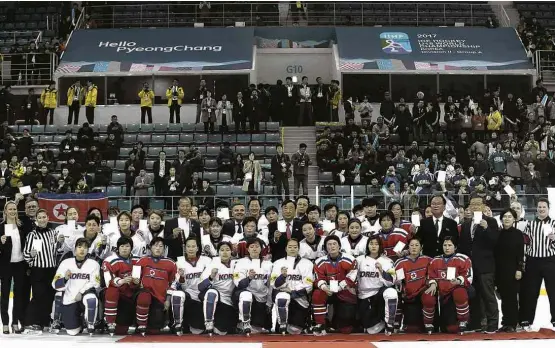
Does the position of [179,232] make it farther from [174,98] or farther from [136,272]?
[174,98]

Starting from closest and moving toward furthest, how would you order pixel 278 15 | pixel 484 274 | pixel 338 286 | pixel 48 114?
pixel 338 286
pixel 484 274
pixel 48 114
pixel 278 15

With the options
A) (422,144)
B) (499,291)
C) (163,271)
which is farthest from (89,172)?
(499,291)

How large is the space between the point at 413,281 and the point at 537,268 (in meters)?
1.70

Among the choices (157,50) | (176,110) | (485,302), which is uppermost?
(157,50)

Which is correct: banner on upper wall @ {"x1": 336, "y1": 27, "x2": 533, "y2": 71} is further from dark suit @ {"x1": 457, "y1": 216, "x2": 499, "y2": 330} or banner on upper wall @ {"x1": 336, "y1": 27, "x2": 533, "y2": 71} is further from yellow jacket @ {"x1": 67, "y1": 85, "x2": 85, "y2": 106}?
dark suit @ {"x1": 457, "y1": 216, "x2": 499, "y2": 330}

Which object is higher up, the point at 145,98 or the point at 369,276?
the point at 145,98

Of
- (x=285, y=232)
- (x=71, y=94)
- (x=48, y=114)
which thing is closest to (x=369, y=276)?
(x=285, y=232)

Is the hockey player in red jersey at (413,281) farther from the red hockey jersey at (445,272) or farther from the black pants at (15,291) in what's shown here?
the black pants at (15,291)

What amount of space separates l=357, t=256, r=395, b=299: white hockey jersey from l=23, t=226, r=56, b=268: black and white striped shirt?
3978mm

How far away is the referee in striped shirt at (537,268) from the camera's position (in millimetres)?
10742

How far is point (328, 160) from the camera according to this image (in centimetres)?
2128

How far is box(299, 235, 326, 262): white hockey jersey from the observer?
35.7 feet

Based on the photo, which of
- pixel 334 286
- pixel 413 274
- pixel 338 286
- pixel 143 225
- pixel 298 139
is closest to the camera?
pixel 334 286

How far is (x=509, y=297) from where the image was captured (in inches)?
422
